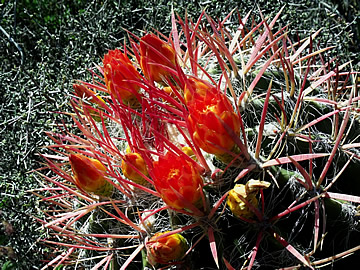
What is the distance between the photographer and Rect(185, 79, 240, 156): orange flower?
0.70 meters

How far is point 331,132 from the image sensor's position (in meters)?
0.91

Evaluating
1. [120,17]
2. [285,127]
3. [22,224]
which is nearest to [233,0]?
[120,17]

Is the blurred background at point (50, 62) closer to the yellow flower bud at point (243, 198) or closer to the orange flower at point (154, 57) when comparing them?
the orange flower at point (154, 57)

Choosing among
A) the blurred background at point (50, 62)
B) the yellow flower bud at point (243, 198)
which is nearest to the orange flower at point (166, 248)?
the yellow flower bud at point (243, 198)

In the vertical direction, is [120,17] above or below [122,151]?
above

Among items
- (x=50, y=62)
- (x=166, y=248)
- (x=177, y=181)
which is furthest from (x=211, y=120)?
(x=50, y=62)

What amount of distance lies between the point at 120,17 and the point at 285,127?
3.89 ft

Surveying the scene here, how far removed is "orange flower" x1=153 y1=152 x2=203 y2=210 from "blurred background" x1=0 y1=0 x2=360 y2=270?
0.77 m

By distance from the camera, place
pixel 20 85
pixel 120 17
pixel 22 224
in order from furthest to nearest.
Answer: pixel 120 17 → pixel 20 85 → pixel 22 224

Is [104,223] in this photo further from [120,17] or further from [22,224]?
[120,17]

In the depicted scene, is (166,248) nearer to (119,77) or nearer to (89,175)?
(89,175)

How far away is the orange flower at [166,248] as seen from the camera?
74cm

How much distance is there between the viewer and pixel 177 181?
71cm

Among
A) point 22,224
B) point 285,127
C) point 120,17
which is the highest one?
point 120,17
